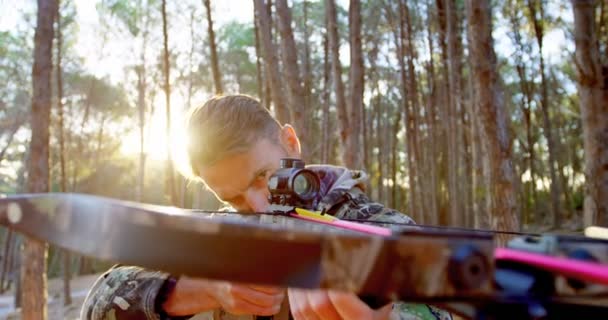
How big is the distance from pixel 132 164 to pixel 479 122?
2571cm

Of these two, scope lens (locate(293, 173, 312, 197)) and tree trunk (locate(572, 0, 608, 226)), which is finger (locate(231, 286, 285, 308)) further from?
tree trunk (locate(572, 0, 608, 226))

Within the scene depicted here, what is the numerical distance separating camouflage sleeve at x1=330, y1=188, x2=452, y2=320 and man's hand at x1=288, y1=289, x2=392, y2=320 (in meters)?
0.35

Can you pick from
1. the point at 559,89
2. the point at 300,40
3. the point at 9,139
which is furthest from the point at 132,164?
the point at 559,89

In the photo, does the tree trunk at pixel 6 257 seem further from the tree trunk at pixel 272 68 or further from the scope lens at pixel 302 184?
the scope lens at pixel 302 184

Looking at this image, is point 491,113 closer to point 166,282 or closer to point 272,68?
point 272,68

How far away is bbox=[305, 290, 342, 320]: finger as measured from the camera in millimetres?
1011

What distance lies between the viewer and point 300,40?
845 inches

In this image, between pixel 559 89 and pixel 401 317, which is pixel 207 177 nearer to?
pixel 401 317

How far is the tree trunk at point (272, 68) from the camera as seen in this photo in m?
7.35

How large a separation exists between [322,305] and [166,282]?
2.18 ft

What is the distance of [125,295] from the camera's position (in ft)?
5.25

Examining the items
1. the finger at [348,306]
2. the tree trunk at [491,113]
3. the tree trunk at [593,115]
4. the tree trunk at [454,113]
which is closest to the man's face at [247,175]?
the finger at [348,306]

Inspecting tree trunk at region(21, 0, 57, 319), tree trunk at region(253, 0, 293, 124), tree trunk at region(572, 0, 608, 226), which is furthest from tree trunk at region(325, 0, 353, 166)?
tree trunk at region(21, 0, 57, 319)

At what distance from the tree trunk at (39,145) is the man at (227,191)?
6.51 meters
